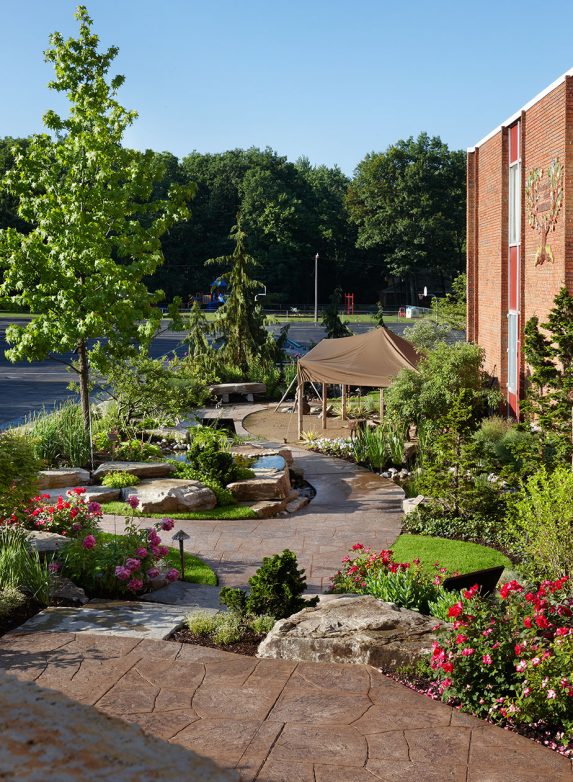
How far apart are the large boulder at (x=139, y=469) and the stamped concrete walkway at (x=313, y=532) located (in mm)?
2146

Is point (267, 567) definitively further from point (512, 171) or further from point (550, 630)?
point (512, 171)

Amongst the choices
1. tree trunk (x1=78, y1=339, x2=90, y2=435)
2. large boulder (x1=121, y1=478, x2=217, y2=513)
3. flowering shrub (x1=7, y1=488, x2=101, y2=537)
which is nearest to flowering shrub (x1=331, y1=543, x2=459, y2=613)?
flowering shrub (x1=7, y1=488, x2=101, y2=537)

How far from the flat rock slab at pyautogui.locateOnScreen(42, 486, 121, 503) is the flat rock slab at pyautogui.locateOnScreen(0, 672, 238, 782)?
46.6 ft

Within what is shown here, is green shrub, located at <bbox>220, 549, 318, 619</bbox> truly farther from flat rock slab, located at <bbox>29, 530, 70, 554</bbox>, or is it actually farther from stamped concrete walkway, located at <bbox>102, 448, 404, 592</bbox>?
flat rock slab, located at <bbox>29, 530, 70, 554</bbox>

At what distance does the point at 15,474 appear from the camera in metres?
11.0

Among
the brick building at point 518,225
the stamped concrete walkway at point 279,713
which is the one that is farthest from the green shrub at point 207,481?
the stamped concrete walkway at point 279,713

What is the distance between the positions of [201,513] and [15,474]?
15.4 ft

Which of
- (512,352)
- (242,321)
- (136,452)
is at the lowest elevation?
(136,452)

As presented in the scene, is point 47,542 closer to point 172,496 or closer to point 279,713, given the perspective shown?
point 172,496

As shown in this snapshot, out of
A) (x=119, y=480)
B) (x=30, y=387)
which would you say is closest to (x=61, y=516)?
(x=119, y=480)

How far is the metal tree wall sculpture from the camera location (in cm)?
1648

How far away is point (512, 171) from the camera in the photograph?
67.3ft

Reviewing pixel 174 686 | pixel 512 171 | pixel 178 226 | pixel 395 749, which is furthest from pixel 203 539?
pixel 178 226

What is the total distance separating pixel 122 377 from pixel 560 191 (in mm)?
10249
